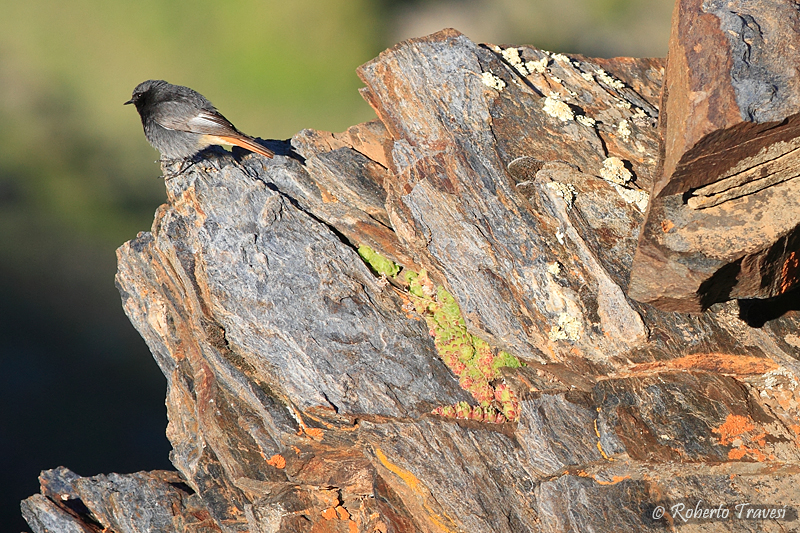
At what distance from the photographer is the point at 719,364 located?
8.45 m

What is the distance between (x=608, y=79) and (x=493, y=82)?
2976 millimetres

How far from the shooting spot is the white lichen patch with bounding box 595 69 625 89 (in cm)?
1221

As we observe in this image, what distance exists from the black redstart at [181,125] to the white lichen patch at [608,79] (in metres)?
6.77

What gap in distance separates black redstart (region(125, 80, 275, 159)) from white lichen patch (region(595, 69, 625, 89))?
22.2ft

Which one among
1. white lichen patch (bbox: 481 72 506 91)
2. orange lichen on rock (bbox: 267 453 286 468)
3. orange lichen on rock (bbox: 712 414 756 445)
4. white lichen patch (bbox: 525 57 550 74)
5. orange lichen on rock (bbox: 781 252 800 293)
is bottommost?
orange lichen on rock (bbox: 712 414 756 445)

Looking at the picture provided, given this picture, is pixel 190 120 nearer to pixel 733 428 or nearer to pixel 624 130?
pixel 624 130

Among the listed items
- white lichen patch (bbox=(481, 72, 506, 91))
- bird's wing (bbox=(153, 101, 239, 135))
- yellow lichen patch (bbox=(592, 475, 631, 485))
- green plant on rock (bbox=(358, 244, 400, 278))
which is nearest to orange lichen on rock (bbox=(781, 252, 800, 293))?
yellow lichen patch (bbox=(592, 475, 631, 485))

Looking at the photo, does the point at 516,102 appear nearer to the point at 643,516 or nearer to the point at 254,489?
the point at 643,516

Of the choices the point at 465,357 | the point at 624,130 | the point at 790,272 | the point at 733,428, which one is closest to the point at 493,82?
the point at 624,130

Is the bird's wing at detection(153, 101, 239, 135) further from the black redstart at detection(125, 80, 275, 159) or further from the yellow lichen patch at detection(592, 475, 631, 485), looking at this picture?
the yellow lichen patch at detection(592, 475, 631, 485)

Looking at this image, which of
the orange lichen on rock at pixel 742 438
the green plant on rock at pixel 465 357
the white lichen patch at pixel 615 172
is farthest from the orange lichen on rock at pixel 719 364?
the white lichen patch at pixel 615 172

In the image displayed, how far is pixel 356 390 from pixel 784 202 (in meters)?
6.59

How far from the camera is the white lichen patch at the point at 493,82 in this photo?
10.8 metres

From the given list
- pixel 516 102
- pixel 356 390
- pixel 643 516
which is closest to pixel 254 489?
pixel 356 390
